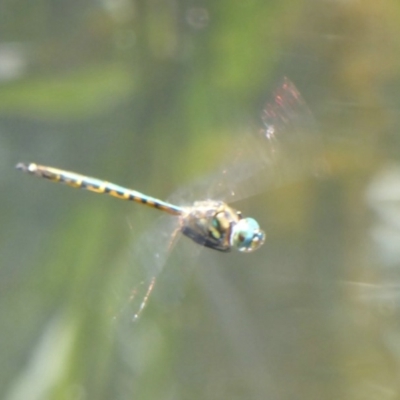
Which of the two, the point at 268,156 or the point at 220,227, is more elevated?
the point at 268,156

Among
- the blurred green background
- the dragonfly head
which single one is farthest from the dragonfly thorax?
the blurred green background

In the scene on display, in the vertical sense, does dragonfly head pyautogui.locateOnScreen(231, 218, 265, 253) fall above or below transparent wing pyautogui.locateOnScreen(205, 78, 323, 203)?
below

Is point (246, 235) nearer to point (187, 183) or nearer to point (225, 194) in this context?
point (225, 194)

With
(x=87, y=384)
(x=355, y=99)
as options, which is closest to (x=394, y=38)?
(x=355, y=99)

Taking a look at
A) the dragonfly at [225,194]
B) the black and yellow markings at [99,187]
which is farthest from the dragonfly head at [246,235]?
the black and yellow markings at [99,187]

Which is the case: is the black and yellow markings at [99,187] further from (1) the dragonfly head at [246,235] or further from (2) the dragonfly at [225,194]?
(1) the dragonfly head at [246,235]

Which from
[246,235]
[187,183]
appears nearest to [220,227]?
[246,235]

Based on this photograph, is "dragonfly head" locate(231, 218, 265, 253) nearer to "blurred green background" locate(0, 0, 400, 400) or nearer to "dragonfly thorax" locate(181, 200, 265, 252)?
"dragonfly thorax" locate(181, 200, 265, 252)

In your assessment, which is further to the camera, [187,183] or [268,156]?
[187,183]

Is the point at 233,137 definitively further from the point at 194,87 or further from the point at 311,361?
the point at 311,361
